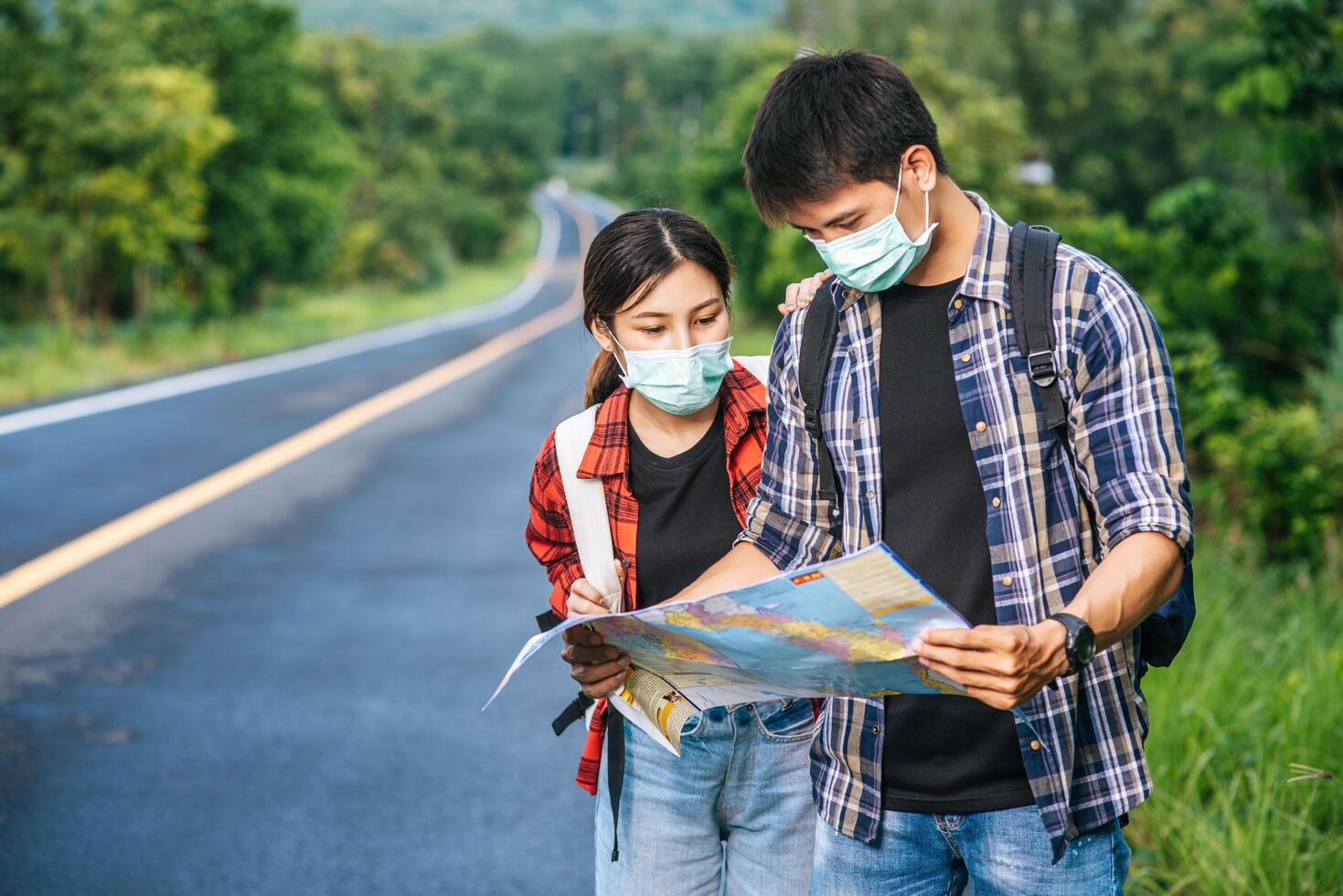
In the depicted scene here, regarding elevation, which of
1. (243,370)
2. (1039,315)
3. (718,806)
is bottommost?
(243,370)

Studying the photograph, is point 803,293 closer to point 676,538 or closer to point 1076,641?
point 676,538

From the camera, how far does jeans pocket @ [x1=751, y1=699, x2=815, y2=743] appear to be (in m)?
2.61

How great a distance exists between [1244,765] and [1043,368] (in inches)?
99.7

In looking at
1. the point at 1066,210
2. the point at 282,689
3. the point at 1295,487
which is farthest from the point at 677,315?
the point at 1066,210

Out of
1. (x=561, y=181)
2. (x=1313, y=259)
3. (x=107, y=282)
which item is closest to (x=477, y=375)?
(x=107, y=282)

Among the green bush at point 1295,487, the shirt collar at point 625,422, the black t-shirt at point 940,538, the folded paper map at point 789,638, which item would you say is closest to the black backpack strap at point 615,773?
the folded paper map at point 789,638

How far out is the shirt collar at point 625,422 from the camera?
8.75 ft

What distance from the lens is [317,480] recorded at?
9992 mm

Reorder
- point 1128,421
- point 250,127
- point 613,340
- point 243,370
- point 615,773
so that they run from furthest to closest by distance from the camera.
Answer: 1. point 250,127
2. point 243,370
3. point 613,340
4. point 615,773
5. point 1128,421

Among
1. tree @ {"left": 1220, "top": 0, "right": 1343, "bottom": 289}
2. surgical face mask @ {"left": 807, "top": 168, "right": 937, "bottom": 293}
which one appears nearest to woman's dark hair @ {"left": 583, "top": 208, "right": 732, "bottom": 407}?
surgical face mask @ {"left": 807, "top": 168, "right": 937, "bottom": 293}

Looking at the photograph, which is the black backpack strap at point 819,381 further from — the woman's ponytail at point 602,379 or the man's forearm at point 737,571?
the woman's ponytail at point 602,379

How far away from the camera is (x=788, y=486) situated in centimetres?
237

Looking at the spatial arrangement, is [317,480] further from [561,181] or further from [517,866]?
[561,181]

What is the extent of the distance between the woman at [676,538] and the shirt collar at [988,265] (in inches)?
26.3
